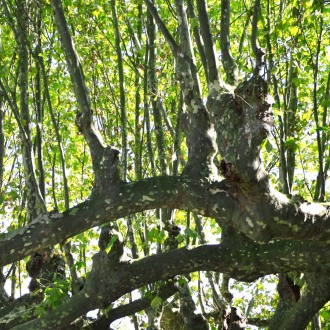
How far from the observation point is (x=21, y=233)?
4969 mm

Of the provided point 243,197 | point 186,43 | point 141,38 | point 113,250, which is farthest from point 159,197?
point 141,38

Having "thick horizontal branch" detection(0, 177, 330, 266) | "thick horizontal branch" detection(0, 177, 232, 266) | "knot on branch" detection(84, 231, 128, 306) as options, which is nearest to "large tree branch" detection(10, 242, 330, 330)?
"knot on branch" detection(84, 231, 128, 306)

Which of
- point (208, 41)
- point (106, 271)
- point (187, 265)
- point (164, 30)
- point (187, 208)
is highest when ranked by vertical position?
point (164, 30)

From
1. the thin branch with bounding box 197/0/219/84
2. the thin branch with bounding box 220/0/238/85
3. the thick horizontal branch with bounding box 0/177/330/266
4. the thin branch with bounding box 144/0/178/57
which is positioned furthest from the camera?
the thin branch with bounding box 144/0/178/57

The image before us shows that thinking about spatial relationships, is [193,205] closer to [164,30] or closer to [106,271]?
[106,271]

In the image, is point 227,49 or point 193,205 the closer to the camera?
point 193,205

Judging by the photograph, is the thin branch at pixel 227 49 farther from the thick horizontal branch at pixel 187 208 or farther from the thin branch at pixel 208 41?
the thick horizontal branch at pixel 187 208

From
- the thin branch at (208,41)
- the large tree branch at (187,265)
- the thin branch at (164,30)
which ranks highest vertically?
the thin branch at (164,30)

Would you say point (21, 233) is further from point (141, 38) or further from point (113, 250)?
point (141, 38)

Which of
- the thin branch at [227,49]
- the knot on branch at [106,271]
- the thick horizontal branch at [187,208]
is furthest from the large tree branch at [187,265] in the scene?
the thin branch at [227,49]

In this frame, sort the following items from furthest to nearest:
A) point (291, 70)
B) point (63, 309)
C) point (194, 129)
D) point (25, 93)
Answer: point (25, 93), point (291, 70), point (63, 309), point (194, 129)

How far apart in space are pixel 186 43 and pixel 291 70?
198 centimetres

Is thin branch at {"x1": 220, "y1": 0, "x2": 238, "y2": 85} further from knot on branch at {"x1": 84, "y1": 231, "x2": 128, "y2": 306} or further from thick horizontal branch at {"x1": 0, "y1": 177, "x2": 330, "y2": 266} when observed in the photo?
knot on branch at {"x1": 84, "y1": 231, "x2": 128, "y2": 306}

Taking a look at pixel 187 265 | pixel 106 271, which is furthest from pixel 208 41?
pixel 106 271
